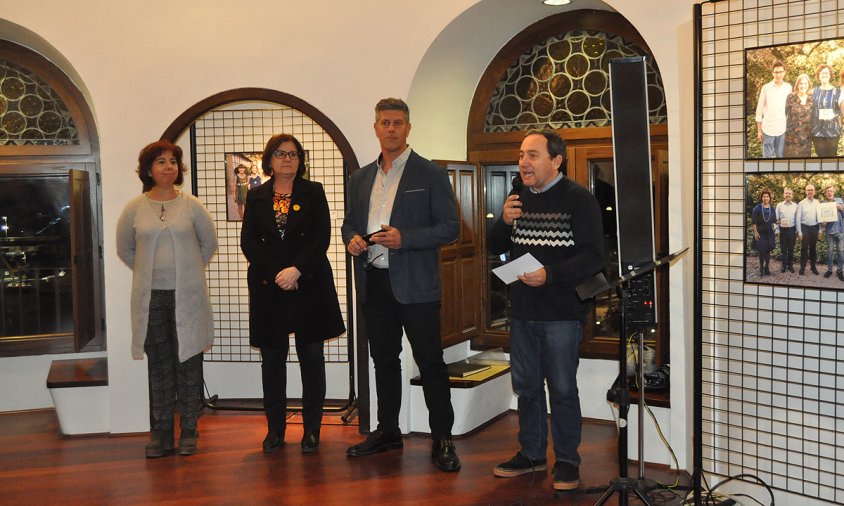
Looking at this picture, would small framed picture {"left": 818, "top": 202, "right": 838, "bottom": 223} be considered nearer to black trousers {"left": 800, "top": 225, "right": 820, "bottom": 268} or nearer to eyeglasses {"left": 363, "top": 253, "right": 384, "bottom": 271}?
black trousers {"left": 800, "top": 225, "right": 820, "bottom": 268}

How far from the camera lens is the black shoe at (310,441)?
172 inches

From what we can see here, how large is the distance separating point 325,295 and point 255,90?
1.27 m

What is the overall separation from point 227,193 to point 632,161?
3091mm

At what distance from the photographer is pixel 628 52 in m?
4.83

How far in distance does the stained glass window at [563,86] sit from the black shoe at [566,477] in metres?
2.00

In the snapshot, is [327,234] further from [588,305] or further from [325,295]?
[588,305]

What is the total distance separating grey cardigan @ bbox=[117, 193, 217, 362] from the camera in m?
4.33

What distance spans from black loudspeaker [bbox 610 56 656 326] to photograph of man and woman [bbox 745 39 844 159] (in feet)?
1.53

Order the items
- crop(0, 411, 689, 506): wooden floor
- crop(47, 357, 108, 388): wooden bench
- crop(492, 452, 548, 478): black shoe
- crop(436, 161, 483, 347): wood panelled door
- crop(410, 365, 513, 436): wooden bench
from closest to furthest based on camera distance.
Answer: crop(0, 411, 689, 506): wooden floor < crop(492, 452, 548, 478): black shoe < crop(410, 365, 513, 436): wooden bench < crop(47, 357, 108, 388): wooden bench < crop(436, 161, 483, 347): wood panelled door

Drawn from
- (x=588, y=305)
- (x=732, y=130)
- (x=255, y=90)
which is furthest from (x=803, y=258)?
(x=255, y=90)

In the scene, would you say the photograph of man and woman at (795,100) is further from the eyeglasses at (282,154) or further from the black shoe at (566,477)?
the eyeglasses at (282,154)

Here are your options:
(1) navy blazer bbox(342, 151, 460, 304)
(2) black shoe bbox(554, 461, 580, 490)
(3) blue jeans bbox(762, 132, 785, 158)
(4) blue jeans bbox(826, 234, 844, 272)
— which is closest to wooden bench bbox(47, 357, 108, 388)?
(1) navy blazer bbox(342, 151, 460, 304)

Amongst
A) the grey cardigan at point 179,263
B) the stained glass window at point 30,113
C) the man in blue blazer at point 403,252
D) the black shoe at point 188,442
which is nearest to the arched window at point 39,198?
the stained glass window at point 30,113

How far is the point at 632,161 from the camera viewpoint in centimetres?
313
